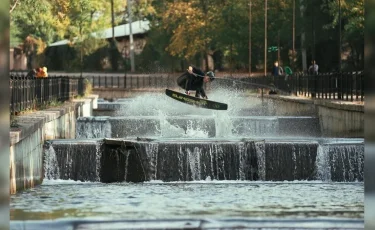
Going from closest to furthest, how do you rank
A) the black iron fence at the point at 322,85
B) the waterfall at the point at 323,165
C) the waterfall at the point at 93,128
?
1. the waterfall at the point at 323,165
2. the black iron fence at the point at 322,85
3. the waterfall at the point at 93,128

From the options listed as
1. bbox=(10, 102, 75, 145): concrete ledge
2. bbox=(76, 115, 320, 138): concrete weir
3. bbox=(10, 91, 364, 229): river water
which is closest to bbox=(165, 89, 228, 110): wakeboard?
bbox=(76, 115, 320, 138): concrete weir

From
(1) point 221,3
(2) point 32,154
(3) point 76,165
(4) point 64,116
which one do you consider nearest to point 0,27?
(2) point 32,154

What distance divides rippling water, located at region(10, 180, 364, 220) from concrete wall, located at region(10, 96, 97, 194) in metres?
0.34

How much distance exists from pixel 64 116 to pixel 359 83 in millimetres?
10086

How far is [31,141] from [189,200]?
5271 mm

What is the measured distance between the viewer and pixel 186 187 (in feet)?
94.6

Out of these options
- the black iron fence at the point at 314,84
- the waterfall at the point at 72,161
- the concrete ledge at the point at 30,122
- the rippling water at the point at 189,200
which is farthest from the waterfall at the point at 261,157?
the black iron fence at the point at 314,84

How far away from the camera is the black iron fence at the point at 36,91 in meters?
29.9

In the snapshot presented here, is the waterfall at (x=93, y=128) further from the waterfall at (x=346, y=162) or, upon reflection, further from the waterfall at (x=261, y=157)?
the waterfall at (x=346, y=162)

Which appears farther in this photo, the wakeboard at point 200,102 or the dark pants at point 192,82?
the dark pants at point 192,82

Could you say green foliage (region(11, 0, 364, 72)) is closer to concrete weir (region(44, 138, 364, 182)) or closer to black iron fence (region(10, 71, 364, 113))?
black iron fence (region(10, 71, 364, 113))

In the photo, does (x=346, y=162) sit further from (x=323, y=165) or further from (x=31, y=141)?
(x=31, y=141)

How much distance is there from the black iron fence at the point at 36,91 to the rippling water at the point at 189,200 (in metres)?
2.24

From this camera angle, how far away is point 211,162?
1233 inches
